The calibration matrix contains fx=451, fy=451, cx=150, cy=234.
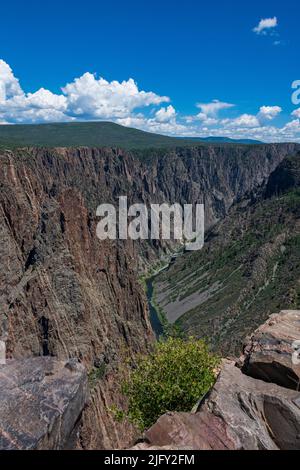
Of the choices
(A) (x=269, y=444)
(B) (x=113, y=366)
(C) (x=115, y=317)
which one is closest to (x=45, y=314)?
(B) (x=113, y=366)

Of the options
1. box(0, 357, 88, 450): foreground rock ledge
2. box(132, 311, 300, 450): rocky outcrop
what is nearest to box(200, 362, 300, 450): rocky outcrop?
box(132, 311, 300, 450): rocky outcrop

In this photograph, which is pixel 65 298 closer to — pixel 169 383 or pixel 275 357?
pixel 169 383

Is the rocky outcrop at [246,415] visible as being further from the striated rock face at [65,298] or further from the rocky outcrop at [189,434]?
the striated rock face at [65,298]

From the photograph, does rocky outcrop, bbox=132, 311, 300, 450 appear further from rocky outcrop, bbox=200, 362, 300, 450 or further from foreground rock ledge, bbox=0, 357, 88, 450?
foreground rock ledge, bbox=0, 357, 88, 450

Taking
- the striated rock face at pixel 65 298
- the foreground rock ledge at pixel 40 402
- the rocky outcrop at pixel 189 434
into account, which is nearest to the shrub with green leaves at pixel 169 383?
the foreground rock ledge at pixel 40 402
